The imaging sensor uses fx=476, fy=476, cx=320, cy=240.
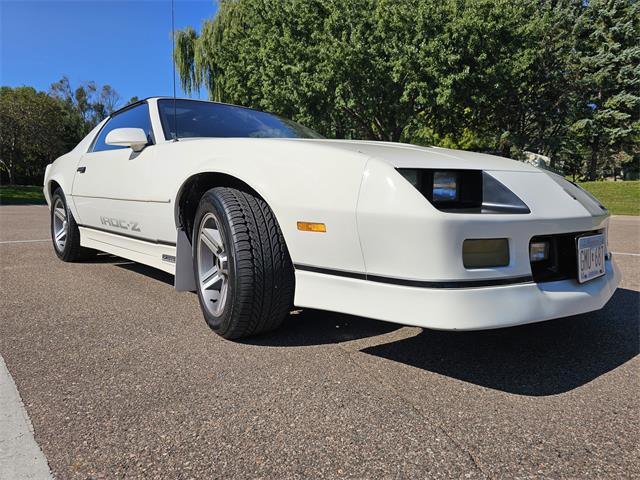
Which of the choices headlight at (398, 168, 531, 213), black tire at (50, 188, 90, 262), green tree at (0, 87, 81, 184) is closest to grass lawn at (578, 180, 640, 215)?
headlight at (398, 168, 531, 213)

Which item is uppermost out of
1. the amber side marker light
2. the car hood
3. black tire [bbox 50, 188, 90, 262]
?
the car hood

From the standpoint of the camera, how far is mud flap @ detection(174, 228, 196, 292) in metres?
2.71

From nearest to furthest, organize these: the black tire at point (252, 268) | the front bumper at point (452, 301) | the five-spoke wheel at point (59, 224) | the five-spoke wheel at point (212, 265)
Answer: the front bumper at point (452, 301), the black tire at point (252, 268), the five-spoke wheel at point (212, 265), the five-spoke wheel at point (59, 224)

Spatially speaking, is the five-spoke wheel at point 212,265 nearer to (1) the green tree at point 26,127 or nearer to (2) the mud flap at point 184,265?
(2) the mud flap at point 184,265

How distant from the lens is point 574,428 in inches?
62.6

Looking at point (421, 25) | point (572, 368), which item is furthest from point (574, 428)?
point (421, 25)

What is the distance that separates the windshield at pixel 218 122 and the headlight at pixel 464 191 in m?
1.56

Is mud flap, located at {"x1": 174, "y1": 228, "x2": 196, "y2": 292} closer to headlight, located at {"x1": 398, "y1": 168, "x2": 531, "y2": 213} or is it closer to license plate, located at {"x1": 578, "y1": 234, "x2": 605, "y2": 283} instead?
headlight, located at {"x1": 398, "y1": 168, "x2": 531, "y2": 213}

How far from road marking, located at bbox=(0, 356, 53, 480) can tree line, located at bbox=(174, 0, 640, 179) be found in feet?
54.6

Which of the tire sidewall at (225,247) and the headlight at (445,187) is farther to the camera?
the tire sidewall at (225,247)

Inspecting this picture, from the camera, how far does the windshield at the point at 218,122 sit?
120 inches

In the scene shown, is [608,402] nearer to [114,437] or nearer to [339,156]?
[339,156]

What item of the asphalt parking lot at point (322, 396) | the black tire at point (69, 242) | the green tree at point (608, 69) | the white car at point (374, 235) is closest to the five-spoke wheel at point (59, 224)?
the black tire at point (69, 242)

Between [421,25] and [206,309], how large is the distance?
16.5 metres
